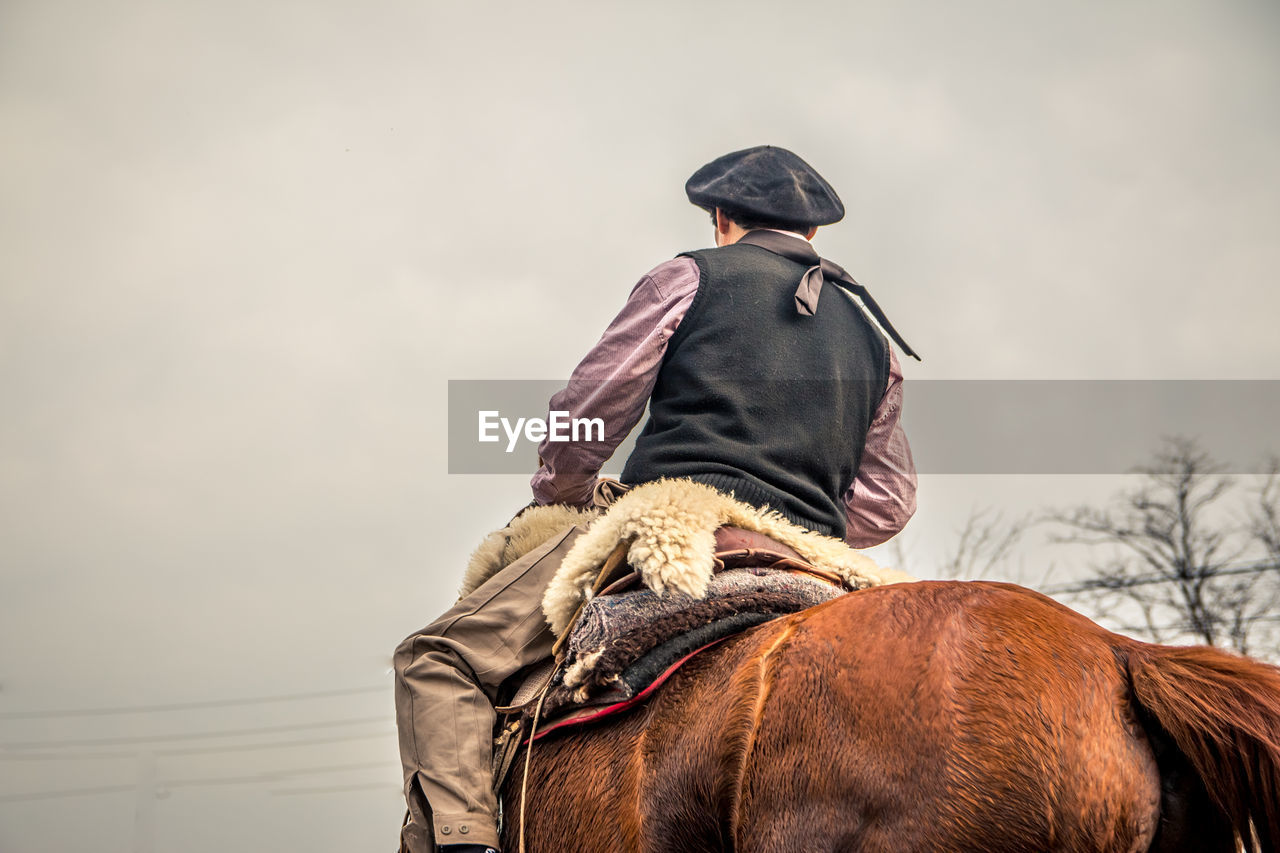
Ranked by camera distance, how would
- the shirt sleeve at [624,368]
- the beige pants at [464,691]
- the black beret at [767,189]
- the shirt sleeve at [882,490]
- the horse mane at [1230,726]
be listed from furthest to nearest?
the shirt sleeve at [882,490], the black beret at [767,189], the shirt sleeve at [624,368], the beige pants at [464,691], the horse mane at [1230,726]

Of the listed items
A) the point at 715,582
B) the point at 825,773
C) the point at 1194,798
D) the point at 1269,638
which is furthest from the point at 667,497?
the point at 1269,638

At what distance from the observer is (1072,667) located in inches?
75.4

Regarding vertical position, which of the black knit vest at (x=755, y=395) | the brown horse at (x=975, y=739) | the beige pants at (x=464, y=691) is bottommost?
the beige pants at (x=464, y=691)

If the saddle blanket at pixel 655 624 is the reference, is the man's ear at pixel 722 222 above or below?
above

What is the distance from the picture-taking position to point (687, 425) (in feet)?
9.84

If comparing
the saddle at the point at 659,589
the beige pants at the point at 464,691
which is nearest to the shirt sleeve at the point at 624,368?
the beige pants at the point at 464,691

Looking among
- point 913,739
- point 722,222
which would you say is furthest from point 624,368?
point 913,739

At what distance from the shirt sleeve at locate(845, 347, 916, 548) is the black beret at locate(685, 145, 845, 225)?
787mm

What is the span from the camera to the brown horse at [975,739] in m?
1.82

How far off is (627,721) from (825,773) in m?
0.67

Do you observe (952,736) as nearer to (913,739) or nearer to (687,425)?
(913,739)

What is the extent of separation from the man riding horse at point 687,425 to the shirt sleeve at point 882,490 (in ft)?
1.42

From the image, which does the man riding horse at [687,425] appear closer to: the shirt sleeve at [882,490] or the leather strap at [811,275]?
the leather strap at [811,275]

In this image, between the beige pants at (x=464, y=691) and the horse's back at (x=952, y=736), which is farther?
the beige pants at (x=464, y=691)
